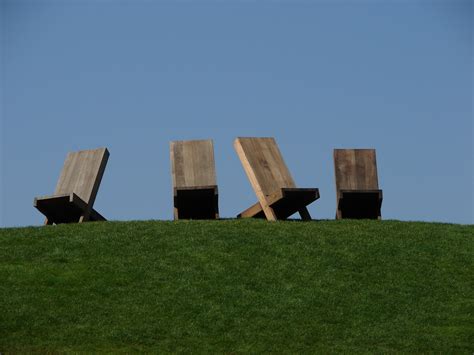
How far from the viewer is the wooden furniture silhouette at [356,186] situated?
2491 cm

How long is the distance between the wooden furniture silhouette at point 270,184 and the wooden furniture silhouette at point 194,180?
866 millimetres

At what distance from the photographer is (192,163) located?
82.1 feet

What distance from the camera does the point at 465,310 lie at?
62.0 ft

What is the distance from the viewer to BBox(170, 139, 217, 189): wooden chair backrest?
24312 millimetres

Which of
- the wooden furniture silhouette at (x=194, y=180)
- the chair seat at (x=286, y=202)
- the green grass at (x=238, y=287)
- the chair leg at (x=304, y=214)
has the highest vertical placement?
the wooden furniture silhouette at (x=194, y=180)

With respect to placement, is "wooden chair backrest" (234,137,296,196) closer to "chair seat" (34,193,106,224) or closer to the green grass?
the green grass

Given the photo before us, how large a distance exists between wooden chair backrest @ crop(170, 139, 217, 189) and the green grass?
1.32 meters

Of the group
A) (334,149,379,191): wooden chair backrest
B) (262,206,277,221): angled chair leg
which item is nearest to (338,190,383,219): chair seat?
(334,149,379,191): wooden chair backrest

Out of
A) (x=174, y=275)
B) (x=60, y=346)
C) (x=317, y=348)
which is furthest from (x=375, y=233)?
(x=60, y=346)

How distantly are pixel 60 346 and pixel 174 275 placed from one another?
4.20 metres

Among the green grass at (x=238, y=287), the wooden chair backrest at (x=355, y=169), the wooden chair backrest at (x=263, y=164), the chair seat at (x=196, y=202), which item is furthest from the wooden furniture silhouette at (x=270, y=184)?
the wooden chair backrest at (x=355, y=169)

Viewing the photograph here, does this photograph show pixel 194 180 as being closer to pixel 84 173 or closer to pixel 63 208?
pixel 84 173

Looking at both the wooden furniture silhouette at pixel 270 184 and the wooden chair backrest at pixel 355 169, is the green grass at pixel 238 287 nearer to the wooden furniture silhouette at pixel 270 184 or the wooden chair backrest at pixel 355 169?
the wooden furniture silhouette at pixel 270 184

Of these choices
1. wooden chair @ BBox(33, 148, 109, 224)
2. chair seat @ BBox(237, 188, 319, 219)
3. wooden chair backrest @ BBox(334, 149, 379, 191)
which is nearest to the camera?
chair seat @ BBox(237, 188, 319, 219)
